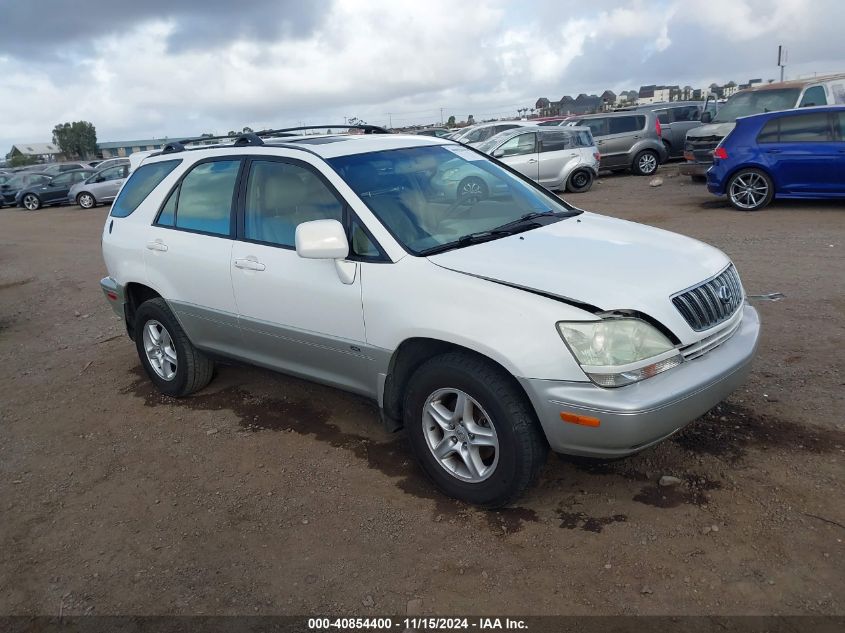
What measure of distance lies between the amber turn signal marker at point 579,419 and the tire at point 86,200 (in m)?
24.7

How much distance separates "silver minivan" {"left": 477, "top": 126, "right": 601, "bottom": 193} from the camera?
635 inches

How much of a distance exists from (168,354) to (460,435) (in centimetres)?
282

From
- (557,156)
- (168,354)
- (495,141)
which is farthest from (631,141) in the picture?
(168,354)

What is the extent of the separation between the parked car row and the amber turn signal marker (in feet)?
76.9

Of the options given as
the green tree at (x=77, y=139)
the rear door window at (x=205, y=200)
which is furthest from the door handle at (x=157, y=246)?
the green tree at (x=77, y=139)

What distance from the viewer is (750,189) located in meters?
11.5

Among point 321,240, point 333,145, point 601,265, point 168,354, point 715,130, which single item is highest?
point 333,145

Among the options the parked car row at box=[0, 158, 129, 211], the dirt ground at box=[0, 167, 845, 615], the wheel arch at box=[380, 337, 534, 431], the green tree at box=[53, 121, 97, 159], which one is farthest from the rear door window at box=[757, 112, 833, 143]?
the green tree at box=[53, 121, 97, 159]

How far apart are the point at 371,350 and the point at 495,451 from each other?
2.83 feet

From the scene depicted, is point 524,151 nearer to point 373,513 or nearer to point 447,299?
point 447,299

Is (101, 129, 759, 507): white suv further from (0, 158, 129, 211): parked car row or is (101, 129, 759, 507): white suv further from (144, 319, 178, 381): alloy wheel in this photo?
(0, 158, 129, 211): parked car row

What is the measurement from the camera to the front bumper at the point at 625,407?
2961 mm

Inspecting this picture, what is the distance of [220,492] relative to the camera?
155 inches

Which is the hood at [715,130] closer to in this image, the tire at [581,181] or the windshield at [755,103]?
the windshield at [755,103]
